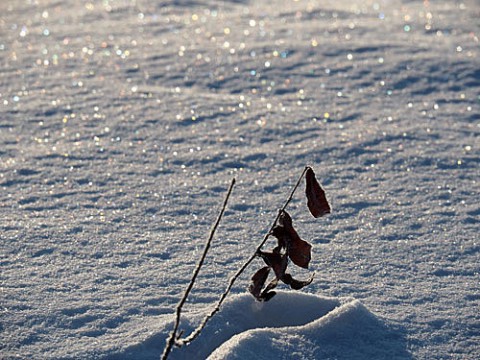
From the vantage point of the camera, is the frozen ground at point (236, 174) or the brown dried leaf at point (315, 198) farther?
the frozen ground at point (236, 174)

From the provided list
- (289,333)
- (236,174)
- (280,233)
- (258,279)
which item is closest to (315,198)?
(280,233)

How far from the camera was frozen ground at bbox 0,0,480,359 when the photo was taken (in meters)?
1.75

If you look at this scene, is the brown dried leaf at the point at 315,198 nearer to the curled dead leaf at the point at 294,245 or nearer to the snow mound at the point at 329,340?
the curled dead leaf at the point at 294,245

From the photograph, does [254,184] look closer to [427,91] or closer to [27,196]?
[27,196]

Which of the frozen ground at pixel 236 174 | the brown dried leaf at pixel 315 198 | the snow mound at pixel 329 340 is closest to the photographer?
the brown dried leaf at pixel 315 198

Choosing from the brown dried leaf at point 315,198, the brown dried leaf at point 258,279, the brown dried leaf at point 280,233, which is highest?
Answer: the brown dried leaf at point 315,198

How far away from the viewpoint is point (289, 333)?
1.67 m

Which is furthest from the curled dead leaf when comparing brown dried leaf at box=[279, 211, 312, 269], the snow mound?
the snow mound

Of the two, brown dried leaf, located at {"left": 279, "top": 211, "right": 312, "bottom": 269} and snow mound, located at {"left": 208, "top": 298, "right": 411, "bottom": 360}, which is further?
snow mound, located at {"left": 208, "top": 298, "right": 411, "bottom": 360}

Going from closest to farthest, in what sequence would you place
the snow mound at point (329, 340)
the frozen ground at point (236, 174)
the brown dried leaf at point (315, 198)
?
the brown dried leaf at point (315, 198), the snow mound at point (329, 340), the frozen ground at point (236, 174)

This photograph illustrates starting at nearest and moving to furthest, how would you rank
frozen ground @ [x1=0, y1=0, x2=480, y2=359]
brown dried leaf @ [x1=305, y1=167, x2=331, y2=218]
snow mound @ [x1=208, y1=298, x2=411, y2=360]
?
brown dried leaf @ [x1=305, y1=167, x2=331, y2=218], snow mound @ [x1=208, y1=298, x2=411, y2=360], frozen ground @ [x1=0, y1=0, x2=480, y2=359]

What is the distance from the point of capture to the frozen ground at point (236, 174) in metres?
1.75

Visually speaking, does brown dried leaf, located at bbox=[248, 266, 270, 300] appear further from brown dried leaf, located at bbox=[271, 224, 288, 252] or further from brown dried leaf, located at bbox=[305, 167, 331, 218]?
brown dried leaf, located at bbox=[305, 167, 331, 218]

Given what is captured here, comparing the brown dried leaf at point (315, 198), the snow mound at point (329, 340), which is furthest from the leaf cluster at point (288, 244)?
the snow mound at point (329, 340)
